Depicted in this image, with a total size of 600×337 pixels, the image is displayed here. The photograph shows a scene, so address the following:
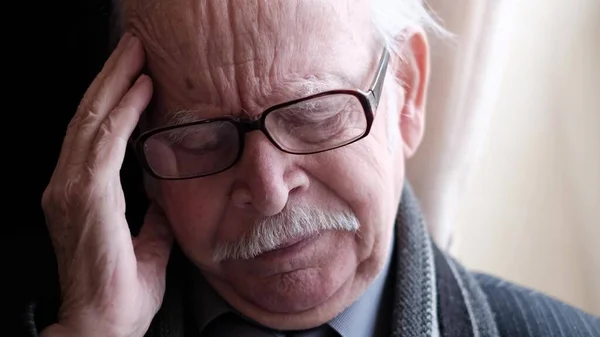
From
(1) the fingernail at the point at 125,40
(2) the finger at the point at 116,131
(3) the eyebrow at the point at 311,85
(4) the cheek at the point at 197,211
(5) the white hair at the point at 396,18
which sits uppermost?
(5) the white hair at the point at 396,18

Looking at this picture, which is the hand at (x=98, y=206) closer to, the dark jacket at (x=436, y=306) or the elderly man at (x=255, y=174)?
the elderly man at (x=255, y=174)

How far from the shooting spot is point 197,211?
3.86 feet

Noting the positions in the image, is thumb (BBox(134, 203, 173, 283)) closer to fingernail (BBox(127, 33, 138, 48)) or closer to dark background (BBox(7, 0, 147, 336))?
dark background (BBox(7, 0, 147, 336))

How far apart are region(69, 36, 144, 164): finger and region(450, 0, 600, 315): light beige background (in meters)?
0.82

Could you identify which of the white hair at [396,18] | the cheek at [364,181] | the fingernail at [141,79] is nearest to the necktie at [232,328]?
the cheek at [364,181]

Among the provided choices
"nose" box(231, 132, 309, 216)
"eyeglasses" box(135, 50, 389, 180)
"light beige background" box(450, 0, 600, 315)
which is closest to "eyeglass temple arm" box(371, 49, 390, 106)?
"eyeglasses" box(135, 50, 389, 180)

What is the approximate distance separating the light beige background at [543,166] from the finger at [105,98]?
82 centimetres

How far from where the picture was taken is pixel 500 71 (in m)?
1.46

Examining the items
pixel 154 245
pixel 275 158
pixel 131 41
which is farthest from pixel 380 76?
pixel 154 245

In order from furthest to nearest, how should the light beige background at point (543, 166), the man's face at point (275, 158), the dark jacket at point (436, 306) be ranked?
the light beige background at point (543, 166) < the dark jacket at point (436, 306) < the man's face at point (275, 158)

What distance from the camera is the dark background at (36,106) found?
50.5 inches

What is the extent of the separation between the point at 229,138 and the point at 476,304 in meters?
0.60

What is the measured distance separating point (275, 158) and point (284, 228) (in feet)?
0.41

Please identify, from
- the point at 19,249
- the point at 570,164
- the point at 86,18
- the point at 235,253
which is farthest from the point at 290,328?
the point at 570,164
